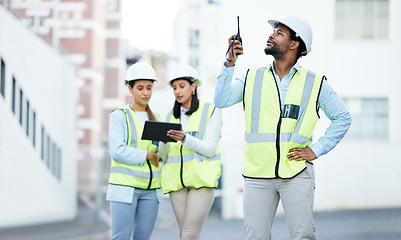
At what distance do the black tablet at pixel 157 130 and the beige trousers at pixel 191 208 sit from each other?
50cm

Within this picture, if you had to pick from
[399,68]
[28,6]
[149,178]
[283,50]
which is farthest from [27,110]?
[28,6]

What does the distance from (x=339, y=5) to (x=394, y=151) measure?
17.6 ft

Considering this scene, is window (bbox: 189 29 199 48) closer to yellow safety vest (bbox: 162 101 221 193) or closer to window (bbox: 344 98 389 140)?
window (bbox: 344 98 389 140)

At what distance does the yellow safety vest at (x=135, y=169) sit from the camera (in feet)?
16.1

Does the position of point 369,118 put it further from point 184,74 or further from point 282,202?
point 282,202

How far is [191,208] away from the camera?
478 centimetres

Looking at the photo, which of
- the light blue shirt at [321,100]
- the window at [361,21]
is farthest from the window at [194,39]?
the light blue shirt at [321,100]

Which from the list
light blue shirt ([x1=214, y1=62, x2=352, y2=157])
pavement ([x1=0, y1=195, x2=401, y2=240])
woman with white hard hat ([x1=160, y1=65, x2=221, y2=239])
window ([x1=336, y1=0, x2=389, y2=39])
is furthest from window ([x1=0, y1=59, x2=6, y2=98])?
light blue shirt ([x1=214, y1=62, x2=352, y2=157])

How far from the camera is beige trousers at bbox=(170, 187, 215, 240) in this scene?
4.75m

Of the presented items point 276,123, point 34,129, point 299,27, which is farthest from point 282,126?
point 34,129

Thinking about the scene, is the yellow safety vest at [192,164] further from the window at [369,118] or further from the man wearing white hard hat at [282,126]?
the window at [369,118]

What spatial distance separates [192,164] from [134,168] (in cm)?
50

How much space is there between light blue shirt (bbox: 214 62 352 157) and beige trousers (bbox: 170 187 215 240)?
1045 millimetres

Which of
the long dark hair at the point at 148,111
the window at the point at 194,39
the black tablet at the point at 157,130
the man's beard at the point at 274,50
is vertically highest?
the window at the point at 194,39
